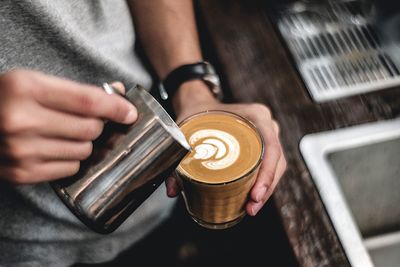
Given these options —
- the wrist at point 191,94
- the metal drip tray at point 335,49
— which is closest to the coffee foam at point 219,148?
the wrist at point 191,94

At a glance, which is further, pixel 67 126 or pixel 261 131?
pixel 261 131

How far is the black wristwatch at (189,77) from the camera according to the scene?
1272 millimetres

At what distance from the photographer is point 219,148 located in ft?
3.33

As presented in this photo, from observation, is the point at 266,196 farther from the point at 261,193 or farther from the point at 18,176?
the point at 18,176

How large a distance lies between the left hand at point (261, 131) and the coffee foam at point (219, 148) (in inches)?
1.4

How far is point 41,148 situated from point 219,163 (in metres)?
0.44

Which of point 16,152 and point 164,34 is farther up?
point 16,152

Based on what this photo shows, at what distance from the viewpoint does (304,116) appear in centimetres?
126

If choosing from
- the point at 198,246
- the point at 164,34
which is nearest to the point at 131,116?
the point at 164,34

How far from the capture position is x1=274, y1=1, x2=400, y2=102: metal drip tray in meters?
1.37

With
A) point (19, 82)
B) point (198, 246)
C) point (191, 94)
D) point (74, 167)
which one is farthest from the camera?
point (198, 246)

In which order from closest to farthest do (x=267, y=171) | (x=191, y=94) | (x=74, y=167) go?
(x=74, y=167)
(x=267, y=171)
(x=191, y=94)

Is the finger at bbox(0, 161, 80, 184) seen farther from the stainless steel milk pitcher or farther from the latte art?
the latte art

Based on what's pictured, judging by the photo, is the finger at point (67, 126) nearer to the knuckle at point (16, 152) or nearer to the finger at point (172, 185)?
the knuckle at point (16, 152)
